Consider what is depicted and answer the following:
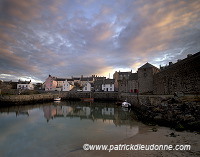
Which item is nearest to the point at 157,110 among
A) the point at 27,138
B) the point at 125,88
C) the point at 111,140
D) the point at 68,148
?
the point at 111,140

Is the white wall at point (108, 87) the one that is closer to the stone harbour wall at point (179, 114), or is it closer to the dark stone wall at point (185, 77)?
the dark stone wall at point (185, 77)

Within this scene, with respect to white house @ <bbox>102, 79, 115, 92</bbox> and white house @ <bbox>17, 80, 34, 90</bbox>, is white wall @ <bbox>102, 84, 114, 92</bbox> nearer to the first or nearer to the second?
white house @ <bbox>102, 79, 115, 92</bbox>

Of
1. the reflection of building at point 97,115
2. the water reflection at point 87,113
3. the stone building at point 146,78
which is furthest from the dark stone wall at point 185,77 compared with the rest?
the stone building at point 146,78

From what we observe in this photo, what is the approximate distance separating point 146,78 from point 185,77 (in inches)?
568

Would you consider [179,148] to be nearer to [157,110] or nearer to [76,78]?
[157,110]

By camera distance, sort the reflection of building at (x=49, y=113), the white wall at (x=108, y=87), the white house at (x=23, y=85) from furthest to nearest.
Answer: the white house at (x=23, y=85) < the white wall at (x=108, y=87) < the reflection of building at (x=49, y=113)

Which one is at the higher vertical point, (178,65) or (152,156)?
(178,65)

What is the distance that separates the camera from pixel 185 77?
14.8 metres

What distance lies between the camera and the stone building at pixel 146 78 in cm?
2850

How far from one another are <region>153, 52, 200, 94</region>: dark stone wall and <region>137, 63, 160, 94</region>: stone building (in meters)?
8.14

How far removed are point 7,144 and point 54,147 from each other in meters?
3.33

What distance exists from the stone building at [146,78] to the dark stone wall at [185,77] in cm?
814

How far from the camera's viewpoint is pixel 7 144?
26.2 feet

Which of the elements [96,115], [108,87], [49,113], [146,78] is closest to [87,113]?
[96,115]
